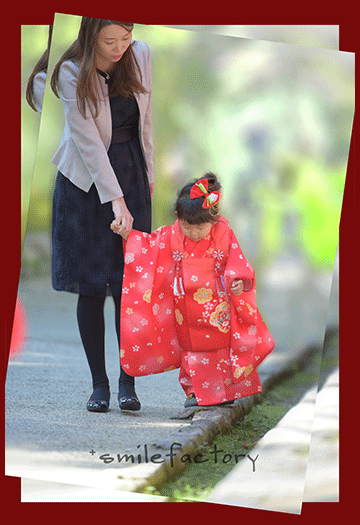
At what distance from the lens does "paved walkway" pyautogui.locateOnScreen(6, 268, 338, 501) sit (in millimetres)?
A: 2957

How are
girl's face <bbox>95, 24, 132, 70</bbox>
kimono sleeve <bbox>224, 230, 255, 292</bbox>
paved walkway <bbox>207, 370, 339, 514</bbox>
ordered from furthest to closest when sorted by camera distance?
kimono sleeve <bbox>224, 230, 255, 292</bbox> < girl's face <bbox>95, 24, 132, 70</bbox> < paved walkway <bbox>207, 370, 339, 514</bbox>

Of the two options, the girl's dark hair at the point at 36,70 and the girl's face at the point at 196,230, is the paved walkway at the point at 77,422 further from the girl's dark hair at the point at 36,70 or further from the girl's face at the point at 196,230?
the girl's dark hair at the point at 36,70

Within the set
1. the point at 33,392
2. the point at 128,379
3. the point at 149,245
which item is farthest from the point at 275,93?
the point at 33,392

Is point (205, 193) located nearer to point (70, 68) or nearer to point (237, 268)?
point (237, 268)

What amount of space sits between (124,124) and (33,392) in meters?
1.35

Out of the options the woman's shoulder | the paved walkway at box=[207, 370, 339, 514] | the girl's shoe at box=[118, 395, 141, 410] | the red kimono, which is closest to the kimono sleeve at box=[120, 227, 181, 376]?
the red kimono

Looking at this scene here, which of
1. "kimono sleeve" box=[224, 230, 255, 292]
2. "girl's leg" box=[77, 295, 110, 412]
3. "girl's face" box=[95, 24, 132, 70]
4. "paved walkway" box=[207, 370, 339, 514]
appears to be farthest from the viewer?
"girl's leg" box=[77, 295, 110, 412]

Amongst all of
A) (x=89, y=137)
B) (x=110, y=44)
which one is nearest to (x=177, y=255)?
(x=89, y=137)

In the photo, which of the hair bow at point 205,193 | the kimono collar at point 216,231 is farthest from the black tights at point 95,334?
the hair bow at point 205,193

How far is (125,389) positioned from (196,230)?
817mm

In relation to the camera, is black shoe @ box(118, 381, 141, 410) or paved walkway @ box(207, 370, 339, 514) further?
black shoe @ box(118, 381, 141, 410)

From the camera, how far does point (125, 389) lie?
10.8 feet

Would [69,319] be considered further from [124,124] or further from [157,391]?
[124,124]

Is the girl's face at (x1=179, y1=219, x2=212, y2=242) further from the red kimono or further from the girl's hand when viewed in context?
the girl's hand
